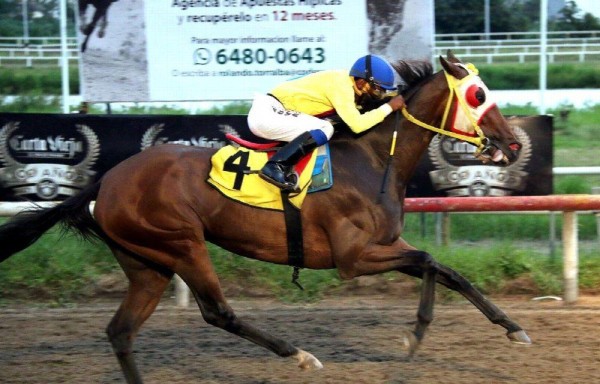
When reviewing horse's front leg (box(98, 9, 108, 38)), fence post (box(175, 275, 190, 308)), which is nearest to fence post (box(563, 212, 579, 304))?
fence post (box(175, 275, 190, 308))

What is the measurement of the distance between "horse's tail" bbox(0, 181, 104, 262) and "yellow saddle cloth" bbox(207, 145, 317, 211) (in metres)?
0.77

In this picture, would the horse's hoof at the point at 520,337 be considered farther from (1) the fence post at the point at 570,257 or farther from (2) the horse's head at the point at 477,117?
(1) the fence post at the point at 570,257

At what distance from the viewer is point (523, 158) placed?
7.72 m

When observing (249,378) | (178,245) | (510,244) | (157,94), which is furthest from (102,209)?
(510,244)

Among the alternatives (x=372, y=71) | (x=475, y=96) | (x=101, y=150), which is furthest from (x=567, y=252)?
(x=101, y=150)

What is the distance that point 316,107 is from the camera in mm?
5582

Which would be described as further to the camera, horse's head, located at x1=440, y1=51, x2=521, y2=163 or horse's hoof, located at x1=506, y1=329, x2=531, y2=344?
horse's head, located at x1=440, y1=51, x2=521, y2=163

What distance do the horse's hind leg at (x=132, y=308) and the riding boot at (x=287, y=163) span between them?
0.90 metres

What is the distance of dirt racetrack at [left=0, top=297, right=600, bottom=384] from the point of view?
18.2 feet

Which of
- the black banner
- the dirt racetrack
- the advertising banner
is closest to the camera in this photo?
the dirt racetrack

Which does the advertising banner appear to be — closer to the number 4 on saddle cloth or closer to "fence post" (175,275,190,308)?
"fence post" (175,275,190,308)

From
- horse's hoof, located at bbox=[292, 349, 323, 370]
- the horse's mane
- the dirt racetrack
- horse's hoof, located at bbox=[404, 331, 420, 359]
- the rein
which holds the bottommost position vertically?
the dirt racetrack

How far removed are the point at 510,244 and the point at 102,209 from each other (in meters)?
3.96

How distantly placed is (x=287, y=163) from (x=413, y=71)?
1.08 m
